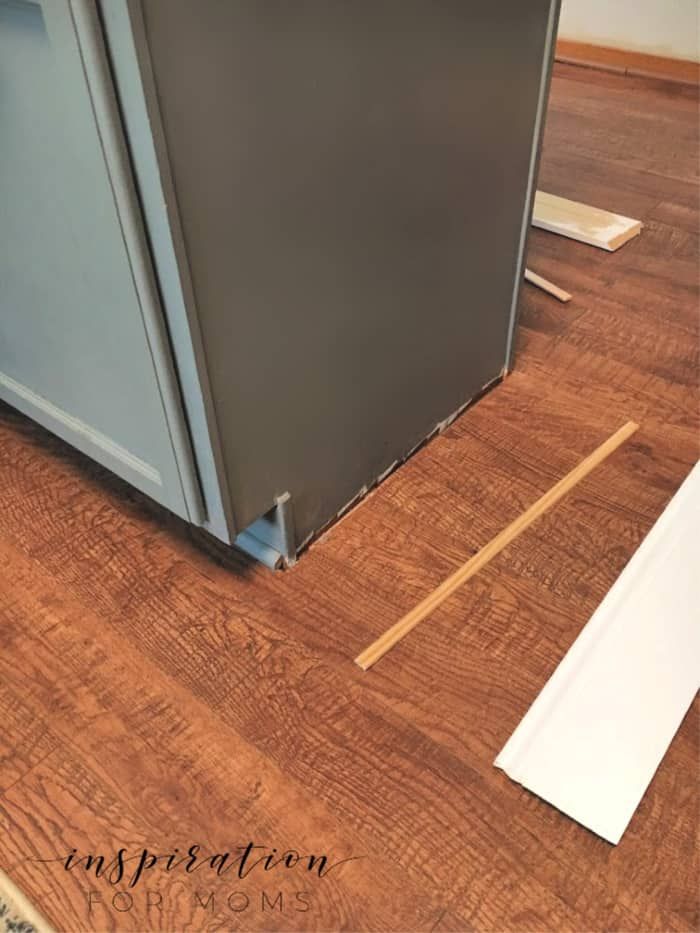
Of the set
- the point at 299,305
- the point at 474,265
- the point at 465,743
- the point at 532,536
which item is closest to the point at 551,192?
the point at 474,265

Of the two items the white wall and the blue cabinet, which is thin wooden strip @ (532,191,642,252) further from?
the white wall

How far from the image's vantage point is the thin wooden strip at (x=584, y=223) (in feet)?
5.68

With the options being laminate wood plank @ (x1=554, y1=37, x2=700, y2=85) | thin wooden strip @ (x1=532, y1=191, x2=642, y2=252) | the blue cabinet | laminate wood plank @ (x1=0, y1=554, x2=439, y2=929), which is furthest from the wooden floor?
laminate wood plank @ (x1=554, y1=37, x2=700, y2=85)

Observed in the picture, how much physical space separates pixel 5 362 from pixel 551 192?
1436 mm

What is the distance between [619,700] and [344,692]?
0.32 meters

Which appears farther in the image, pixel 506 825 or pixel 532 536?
pixel 532 536

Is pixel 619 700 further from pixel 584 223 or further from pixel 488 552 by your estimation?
pixel 584 223

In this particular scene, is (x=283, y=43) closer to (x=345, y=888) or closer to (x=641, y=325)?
(x=345, y=888)

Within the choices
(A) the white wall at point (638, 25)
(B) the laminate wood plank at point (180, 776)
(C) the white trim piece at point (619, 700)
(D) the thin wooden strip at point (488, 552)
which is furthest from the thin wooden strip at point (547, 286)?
(A) the white wall at point (638, 25)

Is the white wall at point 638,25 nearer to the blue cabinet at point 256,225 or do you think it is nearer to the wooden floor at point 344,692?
the wooden floor at point 344,692

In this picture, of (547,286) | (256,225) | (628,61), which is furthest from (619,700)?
(628,61)

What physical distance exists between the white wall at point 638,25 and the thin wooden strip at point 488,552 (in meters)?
1.86

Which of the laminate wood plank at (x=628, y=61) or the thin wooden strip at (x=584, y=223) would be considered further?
the laminate wood plank at (x=628, y=61)

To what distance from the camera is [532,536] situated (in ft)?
3.54
